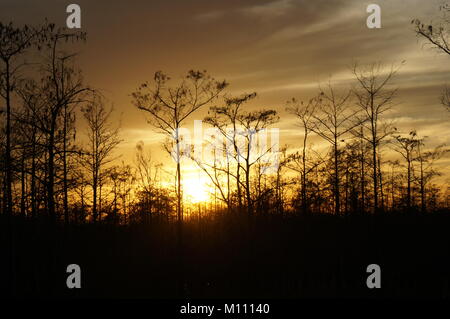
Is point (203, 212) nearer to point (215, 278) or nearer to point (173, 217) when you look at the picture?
point (173, 217)

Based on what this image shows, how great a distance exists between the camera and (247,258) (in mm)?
31609

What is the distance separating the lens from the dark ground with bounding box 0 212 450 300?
24.2 metres

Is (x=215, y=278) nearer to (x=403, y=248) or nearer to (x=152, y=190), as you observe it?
(x=403, y=248)

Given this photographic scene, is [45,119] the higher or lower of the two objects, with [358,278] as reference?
higher

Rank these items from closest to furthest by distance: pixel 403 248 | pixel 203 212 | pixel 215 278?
1. pixel 215 278
2. pixel 403 248
3. pixel 203 212

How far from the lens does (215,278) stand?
2906cm

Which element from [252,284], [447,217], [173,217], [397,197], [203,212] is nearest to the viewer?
[252,284]

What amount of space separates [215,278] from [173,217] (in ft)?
72.4

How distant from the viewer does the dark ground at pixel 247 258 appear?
79.5 ft

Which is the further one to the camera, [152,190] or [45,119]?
[152,190]

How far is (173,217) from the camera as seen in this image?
166 feet

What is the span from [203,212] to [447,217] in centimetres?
2808

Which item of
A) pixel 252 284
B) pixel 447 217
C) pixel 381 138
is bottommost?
pixel 252 284
